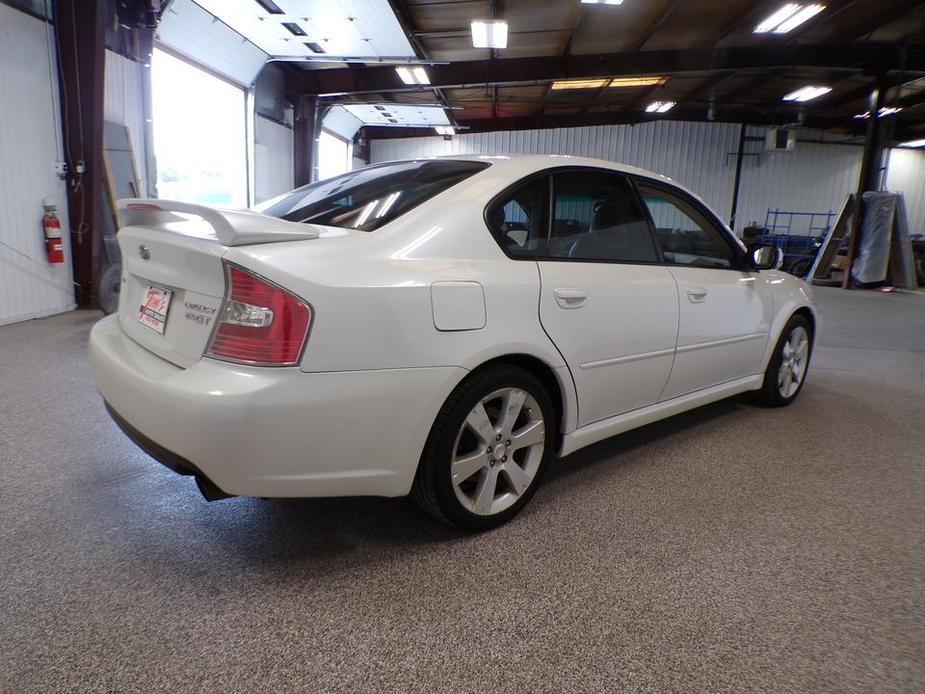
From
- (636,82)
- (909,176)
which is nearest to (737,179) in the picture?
(636,82)

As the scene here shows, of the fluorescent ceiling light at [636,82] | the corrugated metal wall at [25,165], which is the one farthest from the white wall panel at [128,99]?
the fluorescent ceiling light at [636,82]

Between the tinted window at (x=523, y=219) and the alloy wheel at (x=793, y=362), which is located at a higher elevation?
the tinted window at (x=523, y=219)

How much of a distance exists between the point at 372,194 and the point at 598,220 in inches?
36.0

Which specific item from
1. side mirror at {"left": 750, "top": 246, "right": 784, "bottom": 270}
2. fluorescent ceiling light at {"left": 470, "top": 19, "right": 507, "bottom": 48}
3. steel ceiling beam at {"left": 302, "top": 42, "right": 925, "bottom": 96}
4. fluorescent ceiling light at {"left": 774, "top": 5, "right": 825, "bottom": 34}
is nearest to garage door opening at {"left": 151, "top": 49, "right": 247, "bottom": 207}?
steel ceiling beam at {"left": 302, "top": 42, "right": 925, "bottom": 96}

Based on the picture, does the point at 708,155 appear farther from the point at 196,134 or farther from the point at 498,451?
the point at 498,451

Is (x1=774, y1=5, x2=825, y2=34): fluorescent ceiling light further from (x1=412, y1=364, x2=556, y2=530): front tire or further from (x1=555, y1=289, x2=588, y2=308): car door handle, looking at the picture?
(x1=412, y1=364, x2=556, y2=530): front tire

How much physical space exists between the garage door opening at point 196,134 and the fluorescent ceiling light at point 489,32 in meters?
4.00

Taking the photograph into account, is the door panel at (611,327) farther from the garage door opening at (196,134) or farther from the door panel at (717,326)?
the garage door opening at (196,134)

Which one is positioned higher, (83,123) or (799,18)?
(799,18)

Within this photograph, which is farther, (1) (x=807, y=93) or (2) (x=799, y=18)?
(1) (x=807, y=93)

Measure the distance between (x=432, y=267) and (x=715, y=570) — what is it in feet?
4.15

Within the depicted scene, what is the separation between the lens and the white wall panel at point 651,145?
17266mm

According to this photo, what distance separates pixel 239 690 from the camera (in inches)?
50.5

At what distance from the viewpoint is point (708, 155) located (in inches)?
696
